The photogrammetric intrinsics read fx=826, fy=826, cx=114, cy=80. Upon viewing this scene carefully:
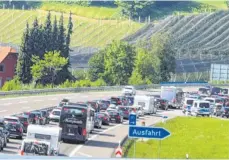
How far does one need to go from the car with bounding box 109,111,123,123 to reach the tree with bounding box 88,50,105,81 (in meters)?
13.5

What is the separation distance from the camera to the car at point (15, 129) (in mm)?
29594

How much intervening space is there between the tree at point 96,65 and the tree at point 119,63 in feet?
1.79

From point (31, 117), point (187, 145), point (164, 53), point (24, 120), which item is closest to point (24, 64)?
point (31, 117)

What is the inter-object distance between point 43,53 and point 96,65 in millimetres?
23295

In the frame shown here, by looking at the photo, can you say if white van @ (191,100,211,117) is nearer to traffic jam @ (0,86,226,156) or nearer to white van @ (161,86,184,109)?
traffic jam @ (0,86,226,156)

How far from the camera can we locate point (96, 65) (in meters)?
60.5

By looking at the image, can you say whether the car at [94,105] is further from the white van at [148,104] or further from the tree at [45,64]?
the tree at [45,64]

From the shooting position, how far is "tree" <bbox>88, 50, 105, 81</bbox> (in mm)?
56159

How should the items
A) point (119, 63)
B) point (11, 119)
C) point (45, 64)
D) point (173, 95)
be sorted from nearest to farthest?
point (11, 119)
point (45, 64)
point (173, 95)
point (119, 63)

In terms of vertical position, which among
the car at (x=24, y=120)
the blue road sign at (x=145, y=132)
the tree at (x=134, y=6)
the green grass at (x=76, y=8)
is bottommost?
the car at (x=24, y=120)

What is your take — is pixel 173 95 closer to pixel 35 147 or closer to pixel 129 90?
pixel 129 90

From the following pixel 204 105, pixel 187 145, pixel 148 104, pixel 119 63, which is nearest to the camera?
pixel 187 145

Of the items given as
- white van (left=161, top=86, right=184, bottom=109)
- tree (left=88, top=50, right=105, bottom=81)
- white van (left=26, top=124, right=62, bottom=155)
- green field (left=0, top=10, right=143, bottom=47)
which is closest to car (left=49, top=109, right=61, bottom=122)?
green field (left=0, top=10, right=143, bottom=47)

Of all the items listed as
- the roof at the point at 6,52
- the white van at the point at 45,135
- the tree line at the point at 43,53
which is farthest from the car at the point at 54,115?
the white van at the point at 45,135
